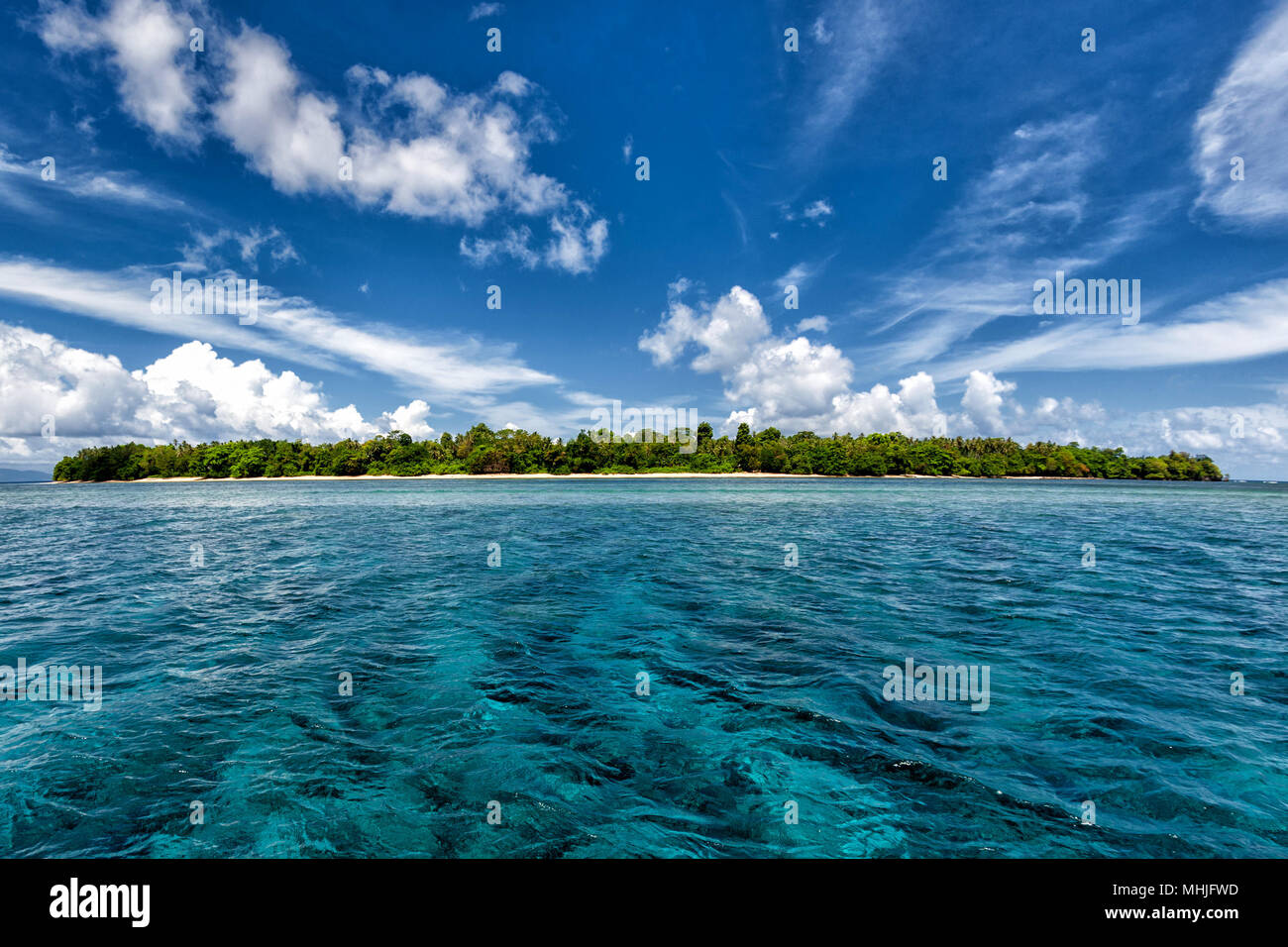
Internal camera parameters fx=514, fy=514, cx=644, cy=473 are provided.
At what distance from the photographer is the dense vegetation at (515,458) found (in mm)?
153375

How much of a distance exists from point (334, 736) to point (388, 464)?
16756 cm

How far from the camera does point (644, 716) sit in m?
9.04

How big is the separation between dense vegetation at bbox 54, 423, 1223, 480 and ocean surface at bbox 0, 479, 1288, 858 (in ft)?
447

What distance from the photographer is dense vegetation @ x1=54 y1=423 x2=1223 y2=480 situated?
153m

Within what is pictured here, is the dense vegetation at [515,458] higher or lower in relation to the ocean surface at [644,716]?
higher

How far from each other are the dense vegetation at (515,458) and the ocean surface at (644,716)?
13623 cm

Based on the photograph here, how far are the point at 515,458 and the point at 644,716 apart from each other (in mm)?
154105

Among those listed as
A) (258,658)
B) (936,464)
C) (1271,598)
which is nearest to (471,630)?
(258,658)

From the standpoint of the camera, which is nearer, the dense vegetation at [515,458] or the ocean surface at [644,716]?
the ocean surface at [644,716]

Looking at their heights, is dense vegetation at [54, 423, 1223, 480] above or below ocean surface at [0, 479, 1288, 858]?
above

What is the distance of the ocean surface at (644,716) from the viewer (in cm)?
611

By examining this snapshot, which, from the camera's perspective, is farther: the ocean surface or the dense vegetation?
the dense vegetation
